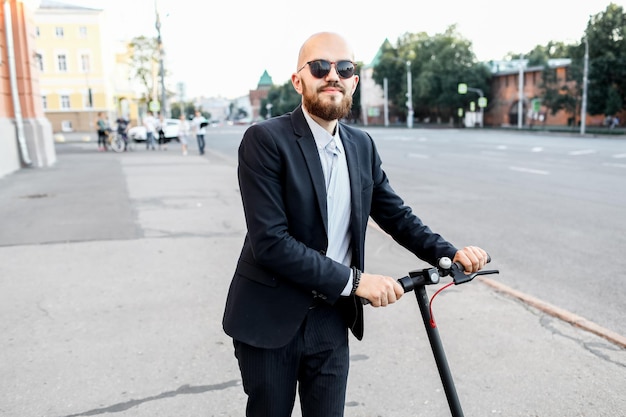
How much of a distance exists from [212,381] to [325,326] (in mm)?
1699

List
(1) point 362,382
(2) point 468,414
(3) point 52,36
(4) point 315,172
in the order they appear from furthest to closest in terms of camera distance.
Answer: (3) point 52,36 → (1) point 362,382 → (2) point 468,414 → (4) point 315,172

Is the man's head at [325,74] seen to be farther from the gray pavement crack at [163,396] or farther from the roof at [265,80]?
the roof at [265,80]

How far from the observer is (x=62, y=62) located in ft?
204

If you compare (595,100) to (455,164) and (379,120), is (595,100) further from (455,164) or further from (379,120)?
(379,120)

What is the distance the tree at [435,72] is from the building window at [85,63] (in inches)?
1368

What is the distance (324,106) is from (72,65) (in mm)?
66970

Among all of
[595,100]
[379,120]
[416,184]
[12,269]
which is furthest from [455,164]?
[379,120]

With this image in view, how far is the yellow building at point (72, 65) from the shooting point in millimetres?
60594

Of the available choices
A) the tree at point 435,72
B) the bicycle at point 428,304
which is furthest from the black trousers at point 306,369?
the tree at point 435,72

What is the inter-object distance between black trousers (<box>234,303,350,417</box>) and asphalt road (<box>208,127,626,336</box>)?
10.5 ft

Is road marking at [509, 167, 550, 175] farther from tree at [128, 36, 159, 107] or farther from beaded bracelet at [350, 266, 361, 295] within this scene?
tree at [128, 36, 159, 107]

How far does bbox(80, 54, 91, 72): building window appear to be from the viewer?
62.4 m

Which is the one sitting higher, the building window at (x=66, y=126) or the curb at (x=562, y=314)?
the building window at (x=66, y=126)

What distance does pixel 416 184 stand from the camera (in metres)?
13.8
